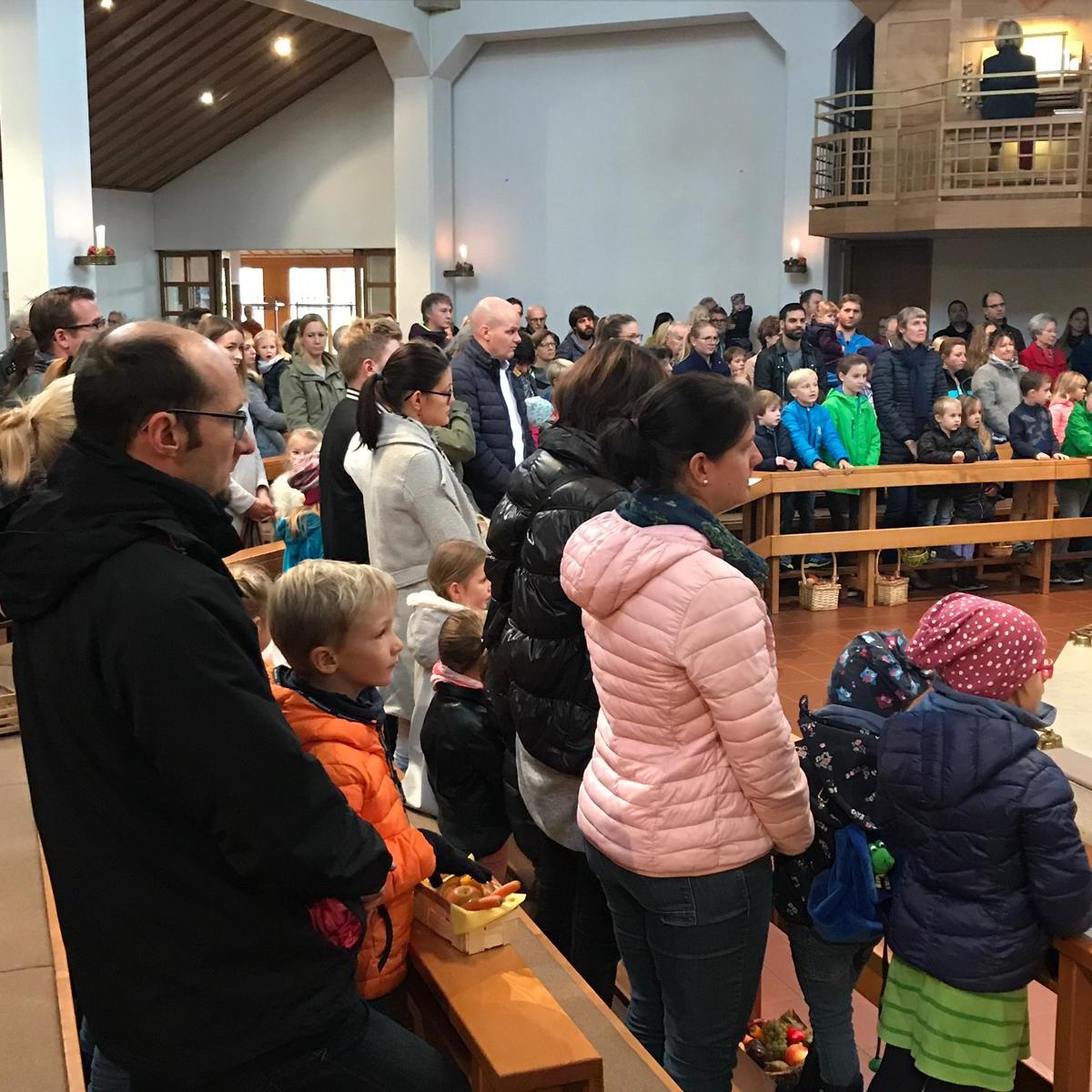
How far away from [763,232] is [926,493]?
7743mm

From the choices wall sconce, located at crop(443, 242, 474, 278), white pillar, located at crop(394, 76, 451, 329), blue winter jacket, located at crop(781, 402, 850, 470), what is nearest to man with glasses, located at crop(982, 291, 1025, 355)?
blue winter jacket, located at crop(781, 402, 850, 470)

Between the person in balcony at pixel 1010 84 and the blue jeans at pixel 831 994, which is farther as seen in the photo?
the person in balcony at pixel 1010 84

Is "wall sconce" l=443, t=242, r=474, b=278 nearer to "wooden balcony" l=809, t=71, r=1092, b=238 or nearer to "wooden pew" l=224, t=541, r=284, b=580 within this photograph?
"wooden balcony" l=809, t=71, r=1092, b=238

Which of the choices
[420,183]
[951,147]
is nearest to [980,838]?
[951,147]

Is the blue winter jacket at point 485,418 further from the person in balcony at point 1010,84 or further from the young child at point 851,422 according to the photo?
the person in balcony at point 1010,84

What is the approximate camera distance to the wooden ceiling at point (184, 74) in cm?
1414

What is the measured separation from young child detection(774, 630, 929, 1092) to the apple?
1.36 feet

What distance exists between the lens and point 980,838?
92.7 inches

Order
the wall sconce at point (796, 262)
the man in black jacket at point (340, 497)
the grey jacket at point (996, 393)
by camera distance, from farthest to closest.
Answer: the wall sconce at point (796, 262) < the grey jacket at point (996, 393) < the man in black jacket at point (340, 497)

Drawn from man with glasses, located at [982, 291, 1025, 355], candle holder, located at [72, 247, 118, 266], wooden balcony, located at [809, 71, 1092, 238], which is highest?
wooden balcony, located at [809, 71, 1092, 238]

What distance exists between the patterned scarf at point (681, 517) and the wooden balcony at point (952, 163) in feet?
39.4

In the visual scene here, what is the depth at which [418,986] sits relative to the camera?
86.4 inches

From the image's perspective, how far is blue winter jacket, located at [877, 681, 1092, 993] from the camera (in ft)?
7.59

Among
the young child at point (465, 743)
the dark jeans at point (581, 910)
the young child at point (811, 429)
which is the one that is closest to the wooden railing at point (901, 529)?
the young child at point (811, 429)
